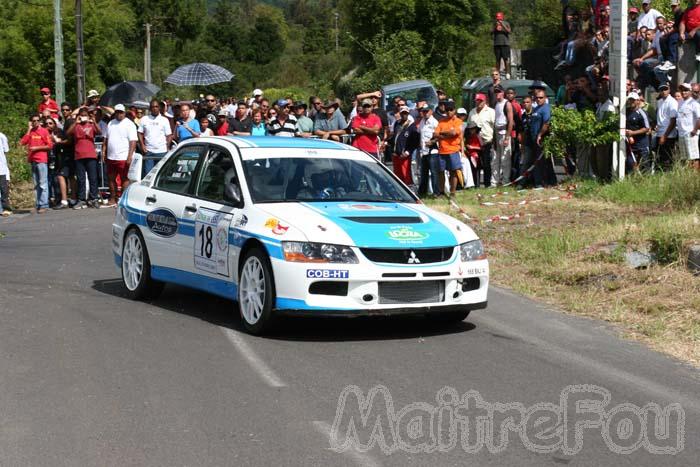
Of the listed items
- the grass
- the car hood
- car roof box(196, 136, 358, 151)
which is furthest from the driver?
the grass

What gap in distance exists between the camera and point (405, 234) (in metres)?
9.68

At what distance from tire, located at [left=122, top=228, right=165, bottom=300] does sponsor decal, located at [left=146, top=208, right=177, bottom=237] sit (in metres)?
0.26

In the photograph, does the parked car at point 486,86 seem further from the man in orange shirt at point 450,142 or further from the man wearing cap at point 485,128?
the man in orange shirt at point 450,142

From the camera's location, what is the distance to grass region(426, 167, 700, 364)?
1084cm

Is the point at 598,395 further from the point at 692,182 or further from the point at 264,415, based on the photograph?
the point at 692,182

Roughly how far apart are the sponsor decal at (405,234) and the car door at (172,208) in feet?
7.29

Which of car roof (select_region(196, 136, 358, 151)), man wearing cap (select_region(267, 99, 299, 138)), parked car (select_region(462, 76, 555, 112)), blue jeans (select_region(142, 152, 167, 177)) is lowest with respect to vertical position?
blue jeans (select_region(142, 152, 167, 177))

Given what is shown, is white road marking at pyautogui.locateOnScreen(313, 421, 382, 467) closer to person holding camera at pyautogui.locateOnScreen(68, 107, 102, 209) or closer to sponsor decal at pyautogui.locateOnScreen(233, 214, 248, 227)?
sponsor decal at pyautogui.locateOnScreen(233, 214, 248, 227)

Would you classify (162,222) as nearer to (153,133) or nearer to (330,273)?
(330,273)

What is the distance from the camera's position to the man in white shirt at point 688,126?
61.4 feet

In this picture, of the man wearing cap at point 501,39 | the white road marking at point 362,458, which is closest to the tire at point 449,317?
the white road marking at point 362,458

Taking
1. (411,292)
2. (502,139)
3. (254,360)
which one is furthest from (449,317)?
(502,139)

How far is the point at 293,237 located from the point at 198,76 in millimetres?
28941

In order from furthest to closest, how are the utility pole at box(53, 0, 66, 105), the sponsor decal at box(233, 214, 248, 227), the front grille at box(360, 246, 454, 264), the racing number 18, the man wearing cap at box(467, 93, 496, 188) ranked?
the utility pole at box(53, 0, 66, 105), the man wearing cap at box(467, 93, 496, 188), the racing number 18, the sponsor decal at box(233, 214, 248, 227), the front grille at box(360, 246, 454, 264)
